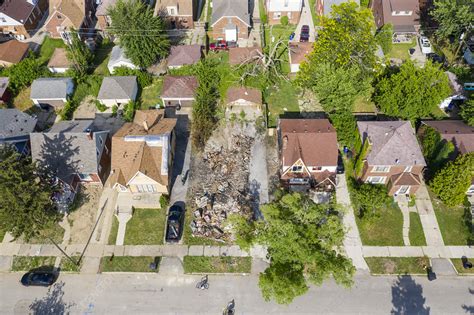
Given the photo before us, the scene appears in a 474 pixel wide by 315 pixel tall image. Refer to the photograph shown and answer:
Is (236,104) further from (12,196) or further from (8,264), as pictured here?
(8,264)

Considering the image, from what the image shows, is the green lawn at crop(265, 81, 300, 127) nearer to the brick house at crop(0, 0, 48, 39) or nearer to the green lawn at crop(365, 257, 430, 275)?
the green lawn at crop(365, 257, 430, 275)

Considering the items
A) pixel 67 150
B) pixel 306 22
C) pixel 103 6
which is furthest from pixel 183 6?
pixel 67 150

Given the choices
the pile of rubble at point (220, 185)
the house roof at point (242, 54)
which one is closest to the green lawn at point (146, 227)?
the pile of rubble at point (220, 185)

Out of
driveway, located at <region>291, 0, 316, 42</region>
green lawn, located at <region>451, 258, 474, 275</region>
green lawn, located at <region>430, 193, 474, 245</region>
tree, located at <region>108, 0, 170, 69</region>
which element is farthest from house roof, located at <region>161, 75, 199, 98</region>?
green lawn, located at <region>451, 258, 474, 275</region>

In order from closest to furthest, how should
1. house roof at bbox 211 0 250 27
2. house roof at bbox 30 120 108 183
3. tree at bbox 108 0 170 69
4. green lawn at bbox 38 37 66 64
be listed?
house roof at bbox 30 120 108 183, tree at bbox 108 0 170 69, house roof at bbox 211 0 250 27, green lawn at bbox 38 37 66 64

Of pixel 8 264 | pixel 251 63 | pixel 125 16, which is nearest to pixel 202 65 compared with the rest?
pixel 251 63

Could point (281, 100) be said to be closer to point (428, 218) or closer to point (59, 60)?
point (428, 218)

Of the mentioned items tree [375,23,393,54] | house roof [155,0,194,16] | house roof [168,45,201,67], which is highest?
house roof [155,0,194,16]
